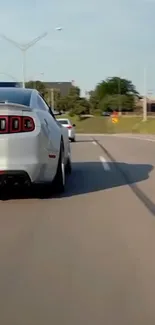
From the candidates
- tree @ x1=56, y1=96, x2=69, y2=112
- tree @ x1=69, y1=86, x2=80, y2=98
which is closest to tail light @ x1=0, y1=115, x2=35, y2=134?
tree @ x1=56, y1=96, x2=69, y2=112

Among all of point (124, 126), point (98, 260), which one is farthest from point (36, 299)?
point (124, 126)

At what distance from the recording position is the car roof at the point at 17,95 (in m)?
11.0

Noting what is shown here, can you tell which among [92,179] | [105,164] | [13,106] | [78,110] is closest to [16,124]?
[13,106]

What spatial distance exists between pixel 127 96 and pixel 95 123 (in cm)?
6173

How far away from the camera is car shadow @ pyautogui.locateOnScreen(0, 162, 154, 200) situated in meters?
11.9

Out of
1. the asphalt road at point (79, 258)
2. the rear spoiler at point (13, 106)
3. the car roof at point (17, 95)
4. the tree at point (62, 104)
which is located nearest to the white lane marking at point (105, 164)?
the asphalt road at point (79, 258)

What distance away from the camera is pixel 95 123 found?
3871 inches

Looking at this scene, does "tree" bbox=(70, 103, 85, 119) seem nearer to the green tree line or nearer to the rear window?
the green tree line

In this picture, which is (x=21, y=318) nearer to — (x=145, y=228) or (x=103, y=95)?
(x=145, y=228)

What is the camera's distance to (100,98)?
16600cm

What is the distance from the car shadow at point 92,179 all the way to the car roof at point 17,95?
5.11 ft

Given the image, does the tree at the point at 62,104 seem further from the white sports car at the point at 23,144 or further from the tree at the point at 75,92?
the white sports car at the point at 23,144

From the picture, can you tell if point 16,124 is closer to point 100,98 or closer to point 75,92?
point 75,92

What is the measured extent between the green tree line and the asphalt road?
107 metres
